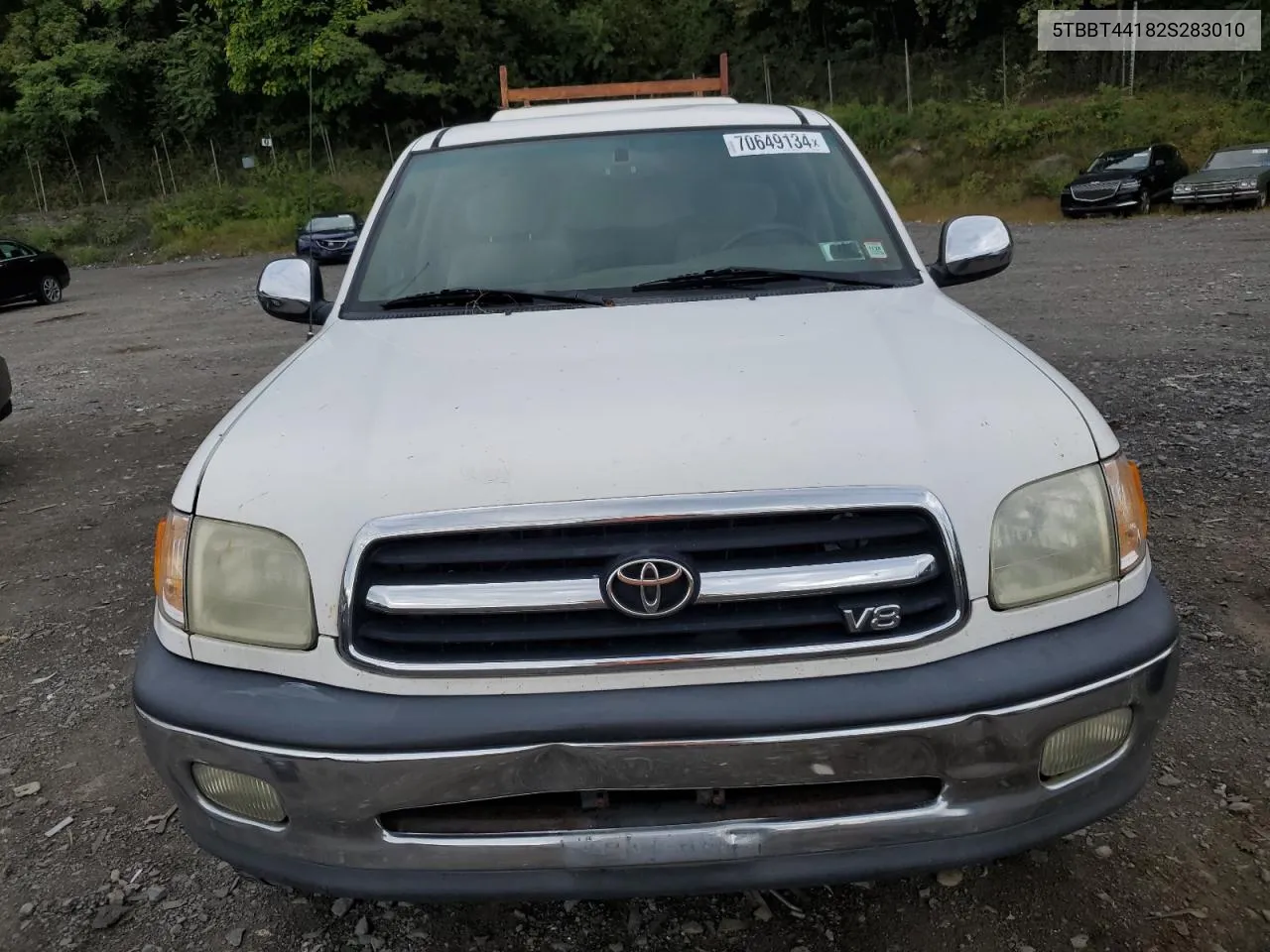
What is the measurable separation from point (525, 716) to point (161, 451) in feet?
18.3

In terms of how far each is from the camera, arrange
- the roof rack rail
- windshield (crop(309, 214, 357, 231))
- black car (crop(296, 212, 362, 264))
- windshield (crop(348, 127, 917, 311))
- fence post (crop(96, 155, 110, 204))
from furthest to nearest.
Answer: fence post (crop(96, 155, 110, 204)) < windshield (crop(309, 214, 357, 231)) < black car (crop(296, 212, 362, 264)) < the roof rack rail < windshield (crop(348, 127, 917, 311))

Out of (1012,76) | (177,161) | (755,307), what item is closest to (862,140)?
(1012,76)

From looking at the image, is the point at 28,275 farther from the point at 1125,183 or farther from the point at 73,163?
the point at 73,163

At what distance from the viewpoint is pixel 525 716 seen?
1690mm

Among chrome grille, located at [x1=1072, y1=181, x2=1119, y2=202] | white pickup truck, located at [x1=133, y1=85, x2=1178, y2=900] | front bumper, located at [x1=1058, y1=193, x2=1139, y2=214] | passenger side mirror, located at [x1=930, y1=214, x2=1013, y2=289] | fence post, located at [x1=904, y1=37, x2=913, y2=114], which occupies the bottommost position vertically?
front bumper, located at [x1=1058, y1=193, x2=1139, y2=214]

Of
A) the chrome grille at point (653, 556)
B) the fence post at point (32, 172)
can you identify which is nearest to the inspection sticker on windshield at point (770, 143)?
the chrome grille at point (653, 556)

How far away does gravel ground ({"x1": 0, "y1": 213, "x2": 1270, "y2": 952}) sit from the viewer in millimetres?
2162

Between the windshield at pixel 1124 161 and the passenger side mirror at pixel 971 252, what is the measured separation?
18531mm

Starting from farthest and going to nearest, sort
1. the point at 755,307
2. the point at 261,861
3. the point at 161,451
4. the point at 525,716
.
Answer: the point at 161,451 → the point at 755,307 → the point at 261,861 → the point at 525,716

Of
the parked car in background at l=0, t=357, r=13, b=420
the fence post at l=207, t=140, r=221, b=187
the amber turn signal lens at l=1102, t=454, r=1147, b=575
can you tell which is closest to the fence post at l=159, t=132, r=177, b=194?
the fence post at l=207, t=140, r=221, b=187

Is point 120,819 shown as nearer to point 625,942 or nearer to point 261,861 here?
point 261,861

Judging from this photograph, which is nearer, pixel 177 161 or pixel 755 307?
pixel 755 307

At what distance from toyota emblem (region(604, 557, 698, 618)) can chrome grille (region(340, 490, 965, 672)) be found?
2 centimetres

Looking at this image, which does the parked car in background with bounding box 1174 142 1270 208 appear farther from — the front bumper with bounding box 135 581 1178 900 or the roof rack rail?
the front bumper with bounding box 135 581 1178 900
